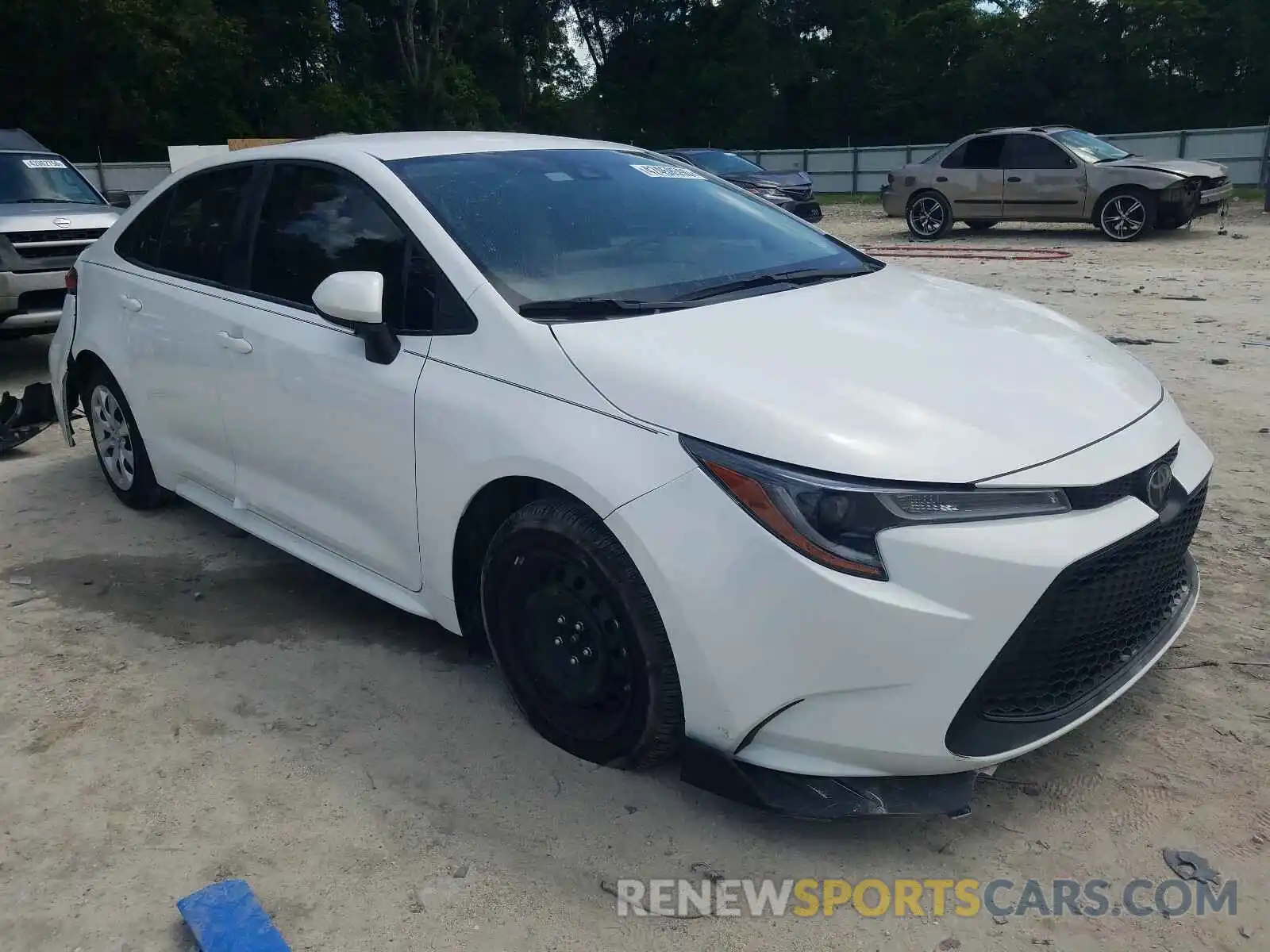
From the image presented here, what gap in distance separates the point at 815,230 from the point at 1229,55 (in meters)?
35.8

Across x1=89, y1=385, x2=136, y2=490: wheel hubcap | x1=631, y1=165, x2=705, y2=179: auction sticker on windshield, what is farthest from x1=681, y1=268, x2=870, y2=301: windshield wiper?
x1=89, y1=385, x2=136, y2=490: wheel hubcap

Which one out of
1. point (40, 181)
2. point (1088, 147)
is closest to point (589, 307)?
point (40, 181)

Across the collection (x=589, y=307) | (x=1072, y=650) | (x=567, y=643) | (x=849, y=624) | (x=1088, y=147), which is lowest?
(x=567, y=643)

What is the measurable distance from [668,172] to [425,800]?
245 centimetres

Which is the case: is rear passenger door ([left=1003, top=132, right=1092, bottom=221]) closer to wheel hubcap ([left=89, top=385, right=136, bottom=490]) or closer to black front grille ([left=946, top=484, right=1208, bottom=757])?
wheel hubcap ([left=89, top=385, right=136, bottom=490])

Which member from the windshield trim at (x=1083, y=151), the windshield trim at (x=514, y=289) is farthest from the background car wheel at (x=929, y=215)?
the windshield trim at (x=514, y=289)

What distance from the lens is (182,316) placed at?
4.21 metres

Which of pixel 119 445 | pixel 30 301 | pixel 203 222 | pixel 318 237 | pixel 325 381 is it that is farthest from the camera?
pixel 30 301

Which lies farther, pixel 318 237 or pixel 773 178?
pixel 773 178

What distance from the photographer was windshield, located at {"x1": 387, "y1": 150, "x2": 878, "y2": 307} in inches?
127

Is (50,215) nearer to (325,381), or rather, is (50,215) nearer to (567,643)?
(325,381)

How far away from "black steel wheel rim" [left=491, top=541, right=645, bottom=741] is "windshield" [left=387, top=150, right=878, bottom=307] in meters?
0.77

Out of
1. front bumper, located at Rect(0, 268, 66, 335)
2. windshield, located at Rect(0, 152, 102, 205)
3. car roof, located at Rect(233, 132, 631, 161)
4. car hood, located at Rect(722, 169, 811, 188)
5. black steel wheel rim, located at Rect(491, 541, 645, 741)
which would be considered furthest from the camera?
car hood, located at Rect(722, 169, 811, 188)

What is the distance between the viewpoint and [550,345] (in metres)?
2.88
